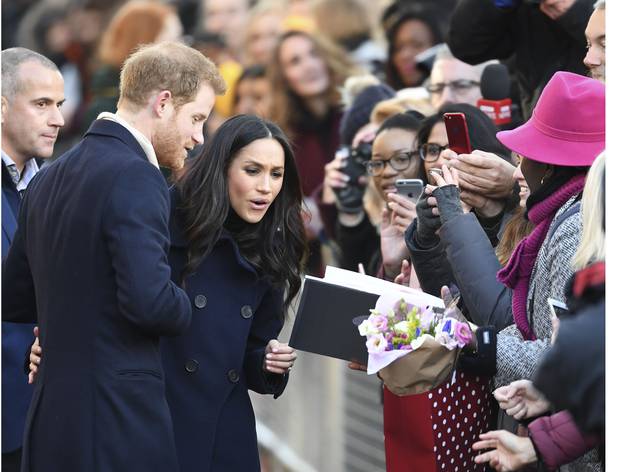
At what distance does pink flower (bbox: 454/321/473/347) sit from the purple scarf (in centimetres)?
17

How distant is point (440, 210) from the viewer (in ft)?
14.6

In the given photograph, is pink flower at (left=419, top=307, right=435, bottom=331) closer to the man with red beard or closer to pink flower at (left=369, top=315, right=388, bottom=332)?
pink flower at (left=369, top=315, right=388, bottom=332)

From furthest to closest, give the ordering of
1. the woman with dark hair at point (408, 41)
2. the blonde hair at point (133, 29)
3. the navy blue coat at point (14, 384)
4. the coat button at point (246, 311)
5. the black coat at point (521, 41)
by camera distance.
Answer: the blonde hair at point (133, 29) → the woman with dark hair at point (408, 41) → the black coat at point (521, 41) → the navy blue coat at point (14, 384) → the coat button at point (246, 311)

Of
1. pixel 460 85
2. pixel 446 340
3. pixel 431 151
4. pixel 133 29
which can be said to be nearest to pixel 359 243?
pixel 460 85

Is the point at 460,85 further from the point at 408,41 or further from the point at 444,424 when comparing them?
the point at 444,424

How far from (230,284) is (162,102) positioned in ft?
2.46

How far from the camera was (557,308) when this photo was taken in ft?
A: 12.3

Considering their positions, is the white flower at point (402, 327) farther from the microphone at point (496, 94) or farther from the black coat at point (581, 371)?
the microphone at point (496, 94)

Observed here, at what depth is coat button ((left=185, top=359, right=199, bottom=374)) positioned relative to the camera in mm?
4727

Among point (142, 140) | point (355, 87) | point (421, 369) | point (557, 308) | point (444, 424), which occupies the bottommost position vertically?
point (444, 424)

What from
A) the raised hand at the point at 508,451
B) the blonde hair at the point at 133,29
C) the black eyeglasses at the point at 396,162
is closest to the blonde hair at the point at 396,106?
the black eyeglasses at the point at 396,162

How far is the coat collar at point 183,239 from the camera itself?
4.77 meters

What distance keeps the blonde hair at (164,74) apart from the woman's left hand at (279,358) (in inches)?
37.2

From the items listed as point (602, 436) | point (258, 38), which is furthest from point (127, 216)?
point (258, 38)
